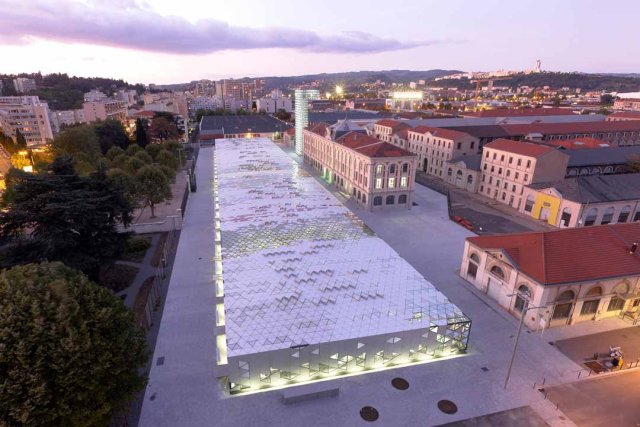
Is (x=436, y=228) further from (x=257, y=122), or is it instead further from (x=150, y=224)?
(x=257, y=122)

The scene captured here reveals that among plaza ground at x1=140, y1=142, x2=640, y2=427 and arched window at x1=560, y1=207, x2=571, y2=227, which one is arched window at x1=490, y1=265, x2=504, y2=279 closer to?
plaza ground at x1=140, y1=142, x2=640, y2=427

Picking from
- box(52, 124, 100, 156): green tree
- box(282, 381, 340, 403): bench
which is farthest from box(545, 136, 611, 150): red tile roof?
box(52, 124, 100, 156): green tree

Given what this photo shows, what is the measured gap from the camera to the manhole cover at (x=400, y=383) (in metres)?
26.9

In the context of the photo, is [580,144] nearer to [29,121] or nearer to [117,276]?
[117,276]

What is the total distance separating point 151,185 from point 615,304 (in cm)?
6409

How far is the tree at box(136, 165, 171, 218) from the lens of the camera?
58.8 meters

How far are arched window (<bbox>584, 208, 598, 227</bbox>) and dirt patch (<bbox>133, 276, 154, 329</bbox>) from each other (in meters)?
63.1

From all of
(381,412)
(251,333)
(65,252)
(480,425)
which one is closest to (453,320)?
(480,425)

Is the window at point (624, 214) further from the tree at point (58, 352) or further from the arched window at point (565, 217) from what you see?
the tree at point (58, 352)

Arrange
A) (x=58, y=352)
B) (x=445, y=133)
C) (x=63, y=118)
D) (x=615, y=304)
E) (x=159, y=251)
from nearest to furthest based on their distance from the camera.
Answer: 1. (x=58, y=352)
2. (x=615, y=304)
3. (x=159, y=251)
4. (x=445, y=133)
5. (x=63, y=118)

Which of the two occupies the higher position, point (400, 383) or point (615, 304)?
point (615, 304)

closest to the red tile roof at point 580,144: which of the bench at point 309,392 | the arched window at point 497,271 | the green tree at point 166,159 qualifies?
the arched window at point 497,271

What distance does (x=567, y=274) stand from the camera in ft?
109

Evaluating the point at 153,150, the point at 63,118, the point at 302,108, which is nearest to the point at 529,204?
the point at 302,108
